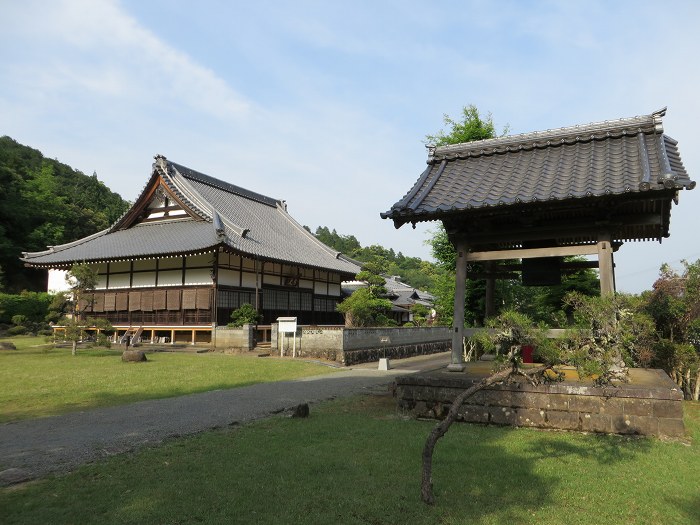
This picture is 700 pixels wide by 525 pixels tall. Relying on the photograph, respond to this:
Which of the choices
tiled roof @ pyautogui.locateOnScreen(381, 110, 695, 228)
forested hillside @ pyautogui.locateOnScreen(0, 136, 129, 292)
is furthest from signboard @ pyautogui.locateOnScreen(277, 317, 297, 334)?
forested hillside @ pyautogui.locateOnScreen(0, 136, 129, 292)

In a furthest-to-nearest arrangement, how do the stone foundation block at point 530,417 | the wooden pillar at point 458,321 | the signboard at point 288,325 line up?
1. the signboard at point 288,325
2. the wooden pillar at point 458,321
3. the stone foundation block at point 530,417

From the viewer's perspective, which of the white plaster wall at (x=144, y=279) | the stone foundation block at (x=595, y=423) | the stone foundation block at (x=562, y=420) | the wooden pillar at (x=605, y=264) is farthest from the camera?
the white plaster wall at (x=144, y=279)

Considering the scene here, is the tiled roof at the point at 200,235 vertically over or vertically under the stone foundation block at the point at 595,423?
over

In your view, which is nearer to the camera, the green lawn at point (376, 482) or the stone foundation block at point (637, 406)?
the green lawn at point (376, 482)

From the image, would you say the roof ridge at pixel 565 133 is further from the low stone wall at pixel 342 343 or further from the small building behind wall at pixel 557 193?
the low stone wall at pixel 342 343

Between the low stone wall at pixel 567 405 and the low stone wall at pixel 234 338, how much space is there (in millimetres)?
15667

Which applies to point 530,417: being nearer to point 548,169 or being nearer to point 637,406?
point 637,406

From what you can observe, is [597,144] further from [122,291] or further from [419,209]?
[122,291]

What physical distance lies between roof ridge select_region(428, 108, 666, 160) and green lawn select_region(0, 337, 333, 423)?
8.57 m

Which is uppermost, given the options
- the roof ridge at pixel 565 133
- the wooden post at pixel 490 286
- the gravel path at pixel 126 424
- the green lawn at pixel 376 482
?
the roof ridge at pixel 565 133

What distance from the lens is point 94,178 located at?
72.4 m

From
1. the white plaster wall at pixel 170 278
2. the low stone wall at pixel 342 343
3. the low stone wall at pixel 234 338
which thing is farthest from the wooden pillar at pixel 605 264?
the white plaster wall at pixel 170 278

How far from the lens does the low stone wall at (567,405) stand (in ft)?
22.2

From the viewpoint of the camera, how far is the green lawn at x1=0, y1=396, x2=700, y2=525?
4.21 meters
